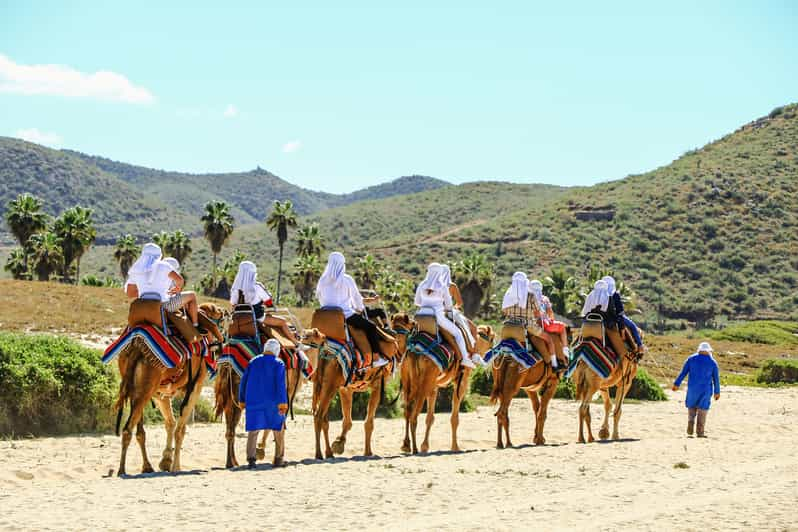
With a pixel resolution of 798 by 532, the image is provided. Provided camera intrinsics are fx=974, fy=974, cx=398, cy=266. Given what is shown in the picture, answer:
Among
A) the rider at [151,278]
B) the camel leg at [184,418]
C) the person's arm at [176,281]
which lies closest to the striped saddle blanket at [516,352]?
the camel leg at [184,418]

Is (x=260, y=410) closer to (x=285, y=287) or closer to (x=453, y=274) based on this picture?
(x=453, y=274)

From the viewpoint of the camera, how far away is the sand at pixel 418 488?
31.8 feet

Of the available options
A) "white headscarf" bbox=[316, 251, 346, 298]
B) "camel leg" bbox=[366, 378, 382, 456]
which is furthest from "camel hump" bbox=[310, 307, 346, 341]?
"camel leg" bbox=[366, 378, 382, 456]

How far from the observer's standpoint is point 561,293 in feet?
202

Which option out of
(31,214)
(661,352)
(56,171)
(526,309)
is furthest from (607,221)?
(56,171)

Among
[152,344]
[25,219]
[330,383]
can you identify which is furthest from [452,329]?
[25,219]

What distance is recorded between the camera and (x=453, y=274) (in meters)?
67.0

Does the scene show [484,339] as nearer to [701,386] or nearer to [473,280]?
[701,386]

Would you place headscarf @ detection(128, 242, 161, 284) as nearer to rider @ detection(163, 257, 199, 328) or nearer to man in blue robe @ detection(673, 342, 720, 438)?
rider @ detection(163, 257, 199, 328)

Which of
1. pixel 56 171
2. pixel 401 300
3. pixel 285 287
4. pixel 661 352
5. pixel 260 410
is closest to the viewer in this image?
pixel 260 410

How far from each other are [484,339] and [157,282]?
23.5 feet

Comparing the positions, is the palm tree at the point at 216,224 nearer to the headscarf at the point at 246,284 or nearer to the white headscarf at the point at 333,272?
the white headscarf at the point at 333,272

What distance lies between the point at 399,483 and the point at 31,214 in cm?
6495

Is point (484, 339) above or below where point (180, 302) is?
below
